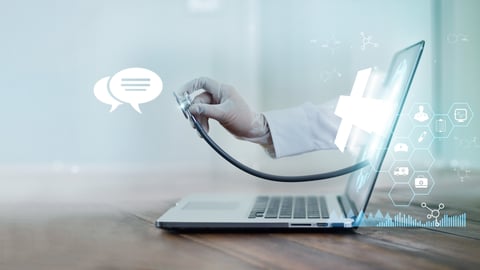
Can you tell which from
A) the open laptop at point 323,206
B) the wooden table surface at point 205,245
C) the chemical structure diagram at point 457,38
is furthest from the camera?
the chemical structure diagram at point 457,38

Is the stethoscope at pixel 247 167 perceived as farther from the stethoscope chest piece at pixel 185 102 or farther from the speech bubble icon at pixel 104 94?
the speech bubble icon at pixel 104 94

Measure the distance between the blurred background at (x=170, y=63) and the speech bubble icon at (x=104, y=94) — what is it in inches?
0.6

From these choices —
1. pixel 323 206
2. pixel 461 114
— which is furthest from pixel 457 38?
pixel 323 206

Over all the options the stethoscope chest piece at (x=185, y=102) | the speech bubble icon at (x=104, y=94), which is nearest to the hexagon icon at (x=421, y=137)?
the stethoscope chest piece at (x=185, y=102)

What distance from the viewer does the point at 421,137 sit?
74 centimetres

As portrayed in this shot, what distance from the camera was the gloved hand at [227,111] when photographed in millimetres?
771

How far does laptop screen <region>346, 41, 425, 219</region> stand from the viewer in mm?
690

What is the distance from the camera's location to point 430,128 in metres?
0.74

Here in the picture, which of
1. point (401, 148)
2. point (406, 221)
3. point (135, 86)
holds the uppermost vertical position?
point (135, 86)

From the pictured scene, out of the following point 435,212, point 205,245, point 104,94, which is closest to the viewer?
point 205,245

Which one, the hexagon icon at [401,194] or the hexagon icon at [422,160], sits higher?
the hexagon icon at [422,160]

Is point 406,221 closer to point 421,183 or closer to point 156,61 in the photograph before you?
point 421,183

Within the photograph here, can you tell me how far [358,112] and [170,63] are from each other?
357mm

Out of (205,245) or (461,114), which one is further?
(461,114)
